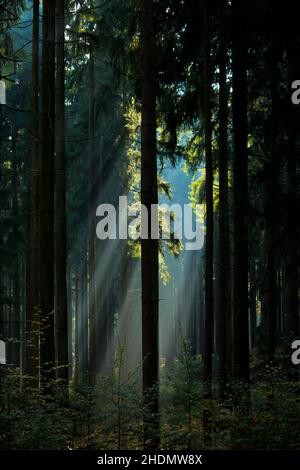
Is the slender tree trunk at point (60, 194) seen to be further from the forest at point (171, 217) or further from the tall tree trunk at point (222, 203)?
the tall tree trunk at point (222, 203)

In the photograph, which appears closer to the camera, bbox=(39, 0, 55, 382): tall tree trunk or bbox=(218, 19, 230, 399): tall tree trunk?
bbox=(39, 0, 55, 382): tall tree trunk

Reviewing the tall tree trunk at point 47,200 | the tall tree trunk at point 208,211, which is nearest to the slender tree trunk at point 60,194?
the tall tree trunk at point 47,200

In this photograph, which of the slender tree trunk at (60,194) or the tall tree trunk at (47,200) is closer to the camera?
the tall tree trunk at (47,200)

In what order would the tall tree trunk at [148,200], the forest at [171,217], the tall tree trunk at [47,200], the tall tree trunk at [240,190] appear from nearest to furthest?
the forest at [171,217]
the tall tree trunk at [148,200]
the tall tree trunk at [47,200]
the tall tree trunk at [240,190]

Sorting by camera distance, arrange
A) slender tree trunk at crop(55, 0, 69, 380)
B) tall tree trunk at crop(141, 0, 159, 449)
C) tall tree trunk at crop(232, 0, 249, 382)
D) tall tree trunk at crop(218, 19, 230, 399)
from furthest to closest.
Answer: tall tree trunk at crop(218, 19, 230, 399) → tall tree trunk at crop(232, 0, 249, 382) → slender tree trunk at crop(55, 0, 69, 380) → tall tree trunk at crop(141, 0, 159, 449)

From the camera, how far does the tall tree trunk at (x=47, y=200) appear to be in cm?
1041

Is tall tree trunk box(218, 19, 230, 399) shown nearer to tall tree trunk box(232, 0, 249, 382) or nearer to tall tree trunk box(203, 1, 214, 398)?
tall tree trunk box(203, 1, 214, 398)

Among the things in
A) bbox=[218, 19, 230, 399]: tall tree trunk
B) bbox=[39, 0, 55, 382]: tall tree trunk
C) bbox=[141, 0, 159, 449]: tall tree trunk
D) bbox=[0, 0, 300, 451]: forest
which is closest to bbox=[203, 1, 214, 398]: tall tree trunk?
bbox=[0, 0, 300, 451]: forest

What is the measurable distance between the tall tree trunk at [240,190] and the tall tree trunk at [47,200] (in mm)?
3677

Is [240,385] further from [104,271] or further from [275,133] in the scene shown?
[104,271]

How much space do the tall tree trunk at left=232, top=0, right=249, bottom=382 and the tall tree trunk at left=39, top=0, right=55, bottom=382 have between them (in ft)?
12.1

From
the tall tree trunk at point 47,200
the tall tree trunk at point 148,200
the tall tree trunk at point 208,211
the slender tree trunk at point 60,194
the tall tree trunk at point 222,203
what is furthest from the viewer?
the tall tree trunk at point 222,203

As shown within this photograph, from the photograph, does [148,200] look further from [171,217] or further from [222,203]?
[171,217]

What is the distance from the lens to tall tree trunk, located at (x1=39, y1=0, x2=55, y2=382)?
10406mm
